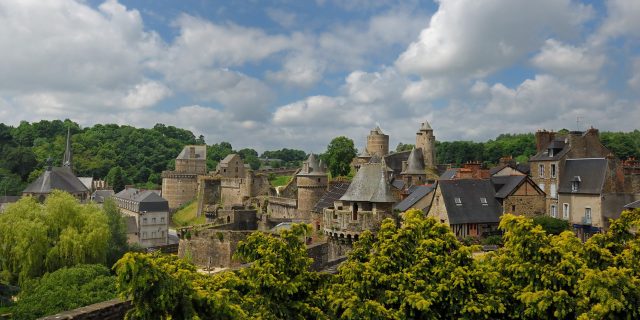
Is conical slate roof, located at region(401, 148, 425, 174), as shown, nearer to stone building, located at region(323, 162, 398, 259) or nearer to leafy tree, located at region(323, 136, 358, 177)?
leafy tree, located at region(323, 136, 358, 177)

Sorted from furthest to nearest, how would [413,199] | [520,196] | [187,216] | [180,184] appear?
[180,184] < [187,216] < [413,199] < [520,196]

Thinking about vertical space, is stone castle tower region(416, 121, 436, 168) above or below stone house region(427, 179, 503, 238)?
above

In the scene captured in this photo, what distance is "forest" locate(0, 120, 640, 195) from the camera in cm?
9212

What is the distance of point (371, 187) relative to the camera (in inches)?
966

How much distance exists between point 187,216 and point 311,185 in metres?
30.5

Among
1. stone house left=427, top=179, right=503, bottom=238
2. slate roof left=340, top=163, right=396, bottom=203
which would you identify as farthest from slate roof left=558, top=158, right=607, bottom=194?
slate roof left=340, top=163, right=396, bottom=203

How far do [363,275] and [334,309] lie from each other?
105cm

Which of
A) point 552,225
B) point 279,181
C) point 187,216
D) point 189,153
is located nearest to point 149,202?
point 187,216

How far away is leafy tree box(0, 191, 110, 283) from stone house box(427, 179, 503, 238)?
21.0 meters

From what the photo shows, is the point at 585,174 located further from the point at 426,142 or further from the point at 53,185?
the point at 53,185

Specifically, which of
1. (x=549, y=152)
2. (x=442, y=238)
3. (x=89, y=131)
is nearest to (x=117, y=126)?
(x=89, y=131)

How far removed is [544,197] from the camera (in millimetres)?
33781

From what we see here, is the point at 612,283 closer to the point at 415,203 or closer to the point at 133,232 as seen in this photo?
the point at 415,203

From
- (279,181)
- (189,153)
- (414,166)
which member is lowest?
(279,181)
